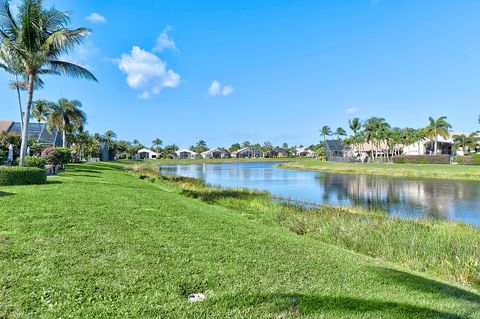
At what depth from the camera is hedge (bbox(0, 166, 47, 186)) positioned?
12.9 meters

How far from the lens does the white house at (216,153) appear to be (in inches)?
5799

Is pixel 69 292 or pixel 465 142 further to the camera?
pixel 465 142

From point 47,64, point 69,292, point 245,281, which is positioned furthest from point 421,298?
point 47,64

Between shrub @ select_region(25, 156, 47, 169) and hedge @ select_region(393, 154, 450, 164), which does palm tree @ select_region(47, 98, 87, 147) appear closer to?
shrub @ select_region(25, 156, 47, 169)

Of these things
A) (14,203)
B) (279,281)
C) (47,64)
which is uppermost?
(47,64)

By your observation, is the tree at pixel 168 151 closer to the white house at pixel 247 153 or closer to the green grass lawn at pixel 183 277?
the white house at pixel 247 153

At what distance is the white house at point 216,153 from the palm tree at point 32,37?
129 metres

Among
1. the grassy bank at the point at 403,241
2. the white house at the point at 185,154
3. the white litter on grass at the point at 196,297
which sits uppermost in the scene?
the white house at the point at 185,154

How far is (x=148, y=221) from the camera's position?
8328mm

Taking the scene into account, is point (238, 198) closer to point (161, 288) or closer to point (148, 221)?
point (148, 221)

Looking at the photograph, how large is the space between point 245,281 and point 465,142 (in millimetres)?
88185

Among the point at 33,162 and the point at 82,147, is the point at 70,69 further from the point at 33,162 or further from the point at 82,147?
the point at 82,147

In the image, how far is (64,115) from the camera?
4606cm

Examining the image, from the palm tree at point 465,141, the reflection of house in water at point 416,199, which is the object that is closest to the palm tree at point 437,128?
the palm tree at point 465,141
